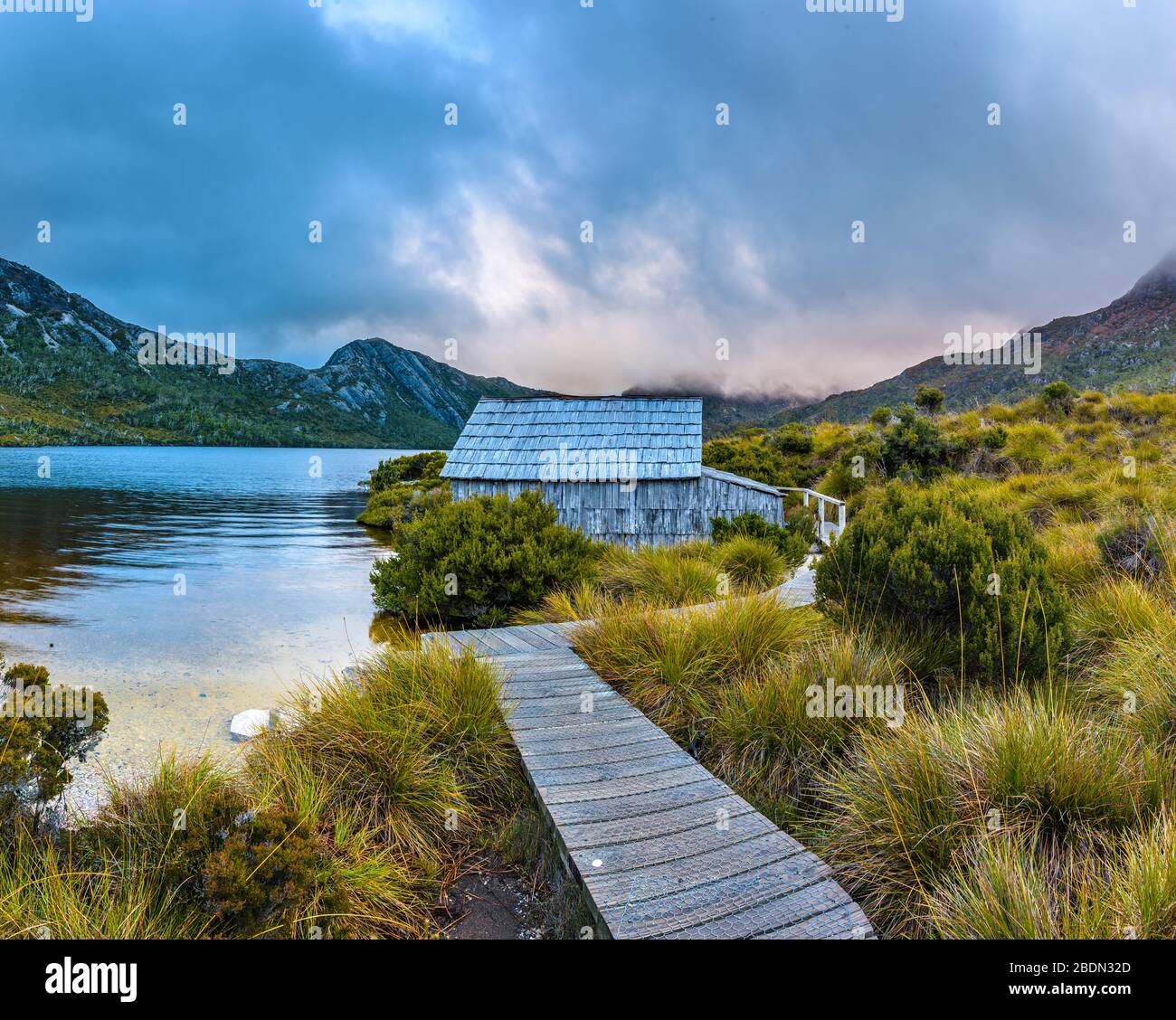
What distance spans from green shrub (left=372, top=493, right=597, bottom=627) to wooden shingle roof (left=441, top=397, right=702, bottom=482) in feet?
22.2

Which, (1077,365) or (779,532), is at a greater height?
(1077,365)

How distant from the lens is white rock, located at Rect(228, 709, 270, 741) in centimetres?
760

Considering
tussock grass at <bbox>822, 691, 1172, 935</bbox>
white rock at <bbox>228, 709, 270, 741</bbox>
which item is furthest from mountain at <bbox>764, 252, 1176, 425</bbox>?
white rock at <bbox>228, 709, 270, 741</bbox>

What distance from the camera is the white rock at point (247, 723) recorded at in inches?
299

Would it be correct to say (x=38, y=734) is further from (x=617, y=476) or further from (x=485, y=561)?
(x=617, y=476)

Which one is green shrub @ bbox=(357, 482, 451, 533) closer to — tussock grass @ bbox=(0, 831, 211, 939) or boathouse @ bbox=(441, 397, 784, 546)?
boathouse @ bbox=(441, 397, 784, 546)

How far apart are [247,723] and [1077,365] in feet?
270

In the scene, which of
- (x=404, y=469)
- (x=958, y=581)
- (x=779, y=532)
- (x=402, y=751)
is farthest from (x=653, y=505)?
(x=404, y=469)

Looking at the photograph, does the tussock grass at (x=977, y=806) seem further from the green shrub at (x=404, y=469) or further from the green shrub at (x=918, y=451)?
the green shrub at (x=404, y=469)

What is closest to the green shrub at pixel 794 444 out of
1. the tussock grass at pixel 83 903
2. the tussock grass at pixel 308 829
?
the tussock grass at pixel 308 829

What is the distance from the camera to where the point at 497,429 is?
72.9 feet

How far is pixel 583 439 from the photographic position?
2119cm

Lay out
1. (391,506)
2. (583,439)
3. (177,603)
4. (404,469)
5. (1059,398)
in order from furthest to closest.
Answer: (404,469) → (391,506) → (1059,398) → (583,439) → (177,603)
